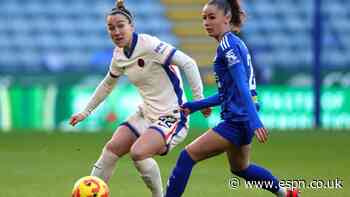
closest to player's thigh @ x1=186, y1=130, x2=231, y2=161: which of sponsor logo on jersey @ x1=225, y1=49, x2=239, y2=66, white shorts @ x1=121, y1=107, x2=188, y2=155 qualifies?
sponsor logo on jersey @ x1=225, y1=49, x2=239, y2=66

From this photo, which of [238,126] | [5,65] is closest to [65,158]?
[238,126]

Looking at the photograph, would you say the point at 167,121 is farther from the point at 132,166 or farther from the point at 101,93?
the point at 132,166

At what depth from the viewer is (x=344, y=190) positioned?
37.3 feet

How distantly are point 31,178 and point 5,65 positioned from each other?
43.3 ft

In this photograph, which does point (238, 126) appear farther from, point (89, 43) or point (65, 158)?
point (89, 43)

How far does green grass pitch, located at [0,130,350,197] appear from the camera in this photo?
37.6ft

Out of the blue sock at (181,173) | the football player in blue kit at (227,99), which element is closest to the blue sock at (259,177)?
the football player in blue kit at (227,99)

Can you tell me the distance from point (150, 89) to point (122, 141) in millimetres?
563

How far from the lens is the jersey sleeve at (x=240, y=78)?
8.40 m

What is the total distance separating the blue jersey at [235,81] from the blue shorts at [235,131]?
5 cm

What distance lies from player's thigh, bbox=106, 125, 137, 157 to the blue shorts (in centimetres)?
127

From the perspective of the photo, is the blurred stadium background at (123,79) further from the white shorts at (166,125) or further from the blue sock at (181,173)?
the blue sock at (181,173)

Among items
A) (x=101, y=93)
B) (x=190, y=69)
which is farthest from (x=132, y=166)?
(x=190, y=69)

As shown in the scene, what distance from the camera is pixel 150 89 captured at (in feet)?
32.2
